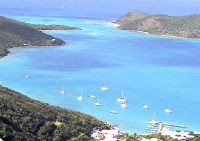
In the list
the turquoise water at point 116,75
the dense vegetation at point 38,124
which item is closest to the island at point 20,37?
the turquoise water at point 116,75

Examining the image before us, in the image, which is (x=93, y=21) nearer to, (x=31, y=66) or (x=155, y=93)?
(x=31, y=66)

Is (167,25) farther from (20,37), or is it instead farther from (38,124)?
(38,124)

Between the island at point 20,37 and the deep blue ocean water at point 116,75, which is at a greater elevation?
the island at point 20,37

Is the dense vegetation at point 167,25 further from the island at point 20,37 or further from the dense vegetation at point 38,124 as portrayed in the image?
the dense vegetation at point 38,124

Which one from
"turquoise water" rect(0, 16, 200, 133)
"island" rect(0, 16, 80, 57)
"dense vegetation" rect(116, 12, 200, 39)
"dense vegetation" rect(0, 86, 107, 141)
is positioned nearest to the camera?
"dense vegetation" rect(0, 86, 107, 141)

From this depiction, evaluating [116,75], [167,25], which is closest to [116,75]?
[116,75]

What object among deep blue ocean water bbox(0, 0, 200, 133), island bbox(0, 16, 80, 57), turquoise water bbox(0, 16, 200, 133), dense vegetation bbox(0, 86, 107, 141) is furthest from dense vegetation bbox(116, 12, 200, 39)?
dense vegetation bbox(0, 86, 107, 141)

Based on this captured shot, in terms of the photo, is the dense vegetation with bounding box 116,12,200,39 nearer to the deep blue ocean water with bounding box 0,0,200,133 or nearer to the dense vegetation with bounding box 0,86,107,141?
the deep blue ocean water with bounding box 0,0,200,133
